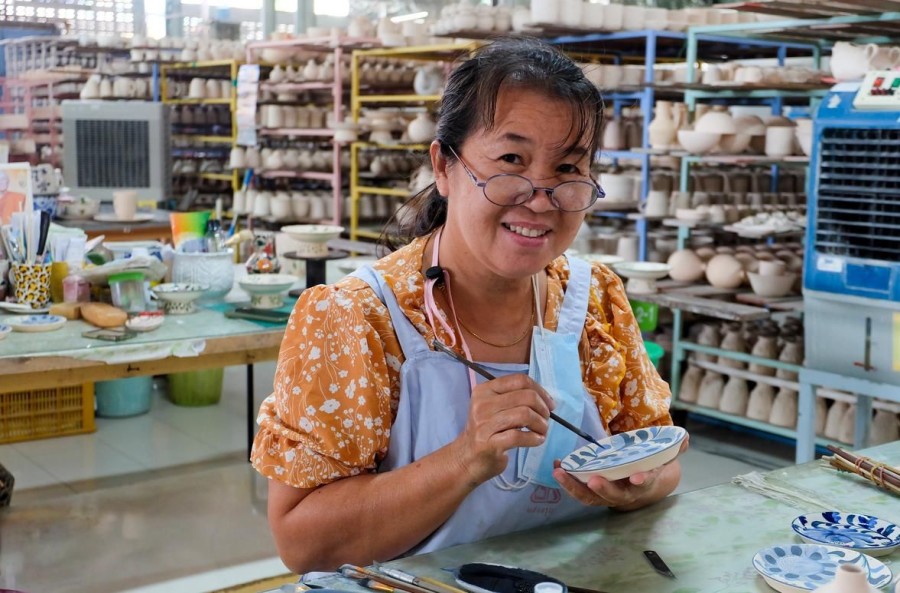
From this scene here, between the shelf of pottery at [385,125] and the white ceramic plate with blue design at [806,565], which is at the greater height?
Answer: the shelf of pottery at [385,125]

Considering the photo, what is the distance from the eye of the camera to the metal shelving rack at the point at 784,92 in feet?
12.3

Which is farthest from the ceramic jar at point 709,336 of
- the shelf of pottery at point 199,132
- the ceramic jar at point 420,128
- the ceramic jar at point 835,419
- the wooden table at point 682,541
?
the shelf of pottery at point 199,132

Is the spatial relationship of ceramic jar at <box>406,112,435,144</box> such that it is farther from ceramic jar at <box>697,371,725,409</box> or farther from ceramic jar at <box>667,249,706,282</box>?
ceramic jar at <box>697,371,725,409</box>

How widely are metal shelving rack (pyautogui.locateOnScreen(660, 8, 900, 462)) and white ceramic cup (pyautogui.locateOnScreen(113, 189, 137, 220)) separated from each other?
11.2ft

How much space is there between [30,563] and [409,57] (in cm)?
502

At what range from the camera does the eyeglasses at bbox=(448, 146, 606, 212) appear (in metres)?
1.47

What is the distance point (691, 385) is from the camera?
16.3 feet

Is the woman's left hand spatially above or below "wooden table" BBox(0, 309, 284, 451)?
above

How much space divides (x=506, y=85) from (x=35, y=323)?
84.9 inches

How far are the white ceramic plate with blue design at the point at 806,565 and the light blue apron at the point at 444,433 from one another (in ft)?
1.21

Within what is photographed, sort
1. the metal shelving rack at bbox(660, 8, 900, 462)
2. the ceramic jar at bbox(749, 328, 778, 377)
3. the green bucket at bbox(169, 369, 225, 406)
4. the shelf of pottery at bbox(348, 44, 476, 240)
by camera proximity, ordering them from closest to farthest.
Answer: the metal shelving rack at bbox(660, 8, 900, 462) < the ceramic jar at bbox(749, 328, 778, 377) < the green bucket at bbox(169, 369, 225, 406) < the shelf of pottery at bbox(348, 44, 476, 240)

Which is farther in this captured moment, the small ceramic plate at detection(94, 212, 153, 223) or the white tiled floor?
the small ceramic plate at detection(94, 212, 153, 223)

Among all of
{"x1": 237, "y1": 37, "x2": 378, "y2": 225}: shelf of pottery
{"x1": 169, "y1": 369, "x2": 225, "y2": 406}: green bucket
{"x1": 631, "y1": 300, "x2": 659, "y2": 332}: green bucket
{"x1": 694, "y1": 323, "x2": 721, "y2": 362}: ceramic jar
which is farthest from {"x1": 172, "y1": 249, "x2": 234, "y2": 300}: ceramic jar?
{"x1": 237, "y1": 37, "x2": 378, "y2": 225}: shelf of pottery

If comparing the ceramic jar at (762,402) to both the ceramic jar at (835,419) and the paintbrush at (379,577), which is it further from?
the paintbrush at (379,577)
